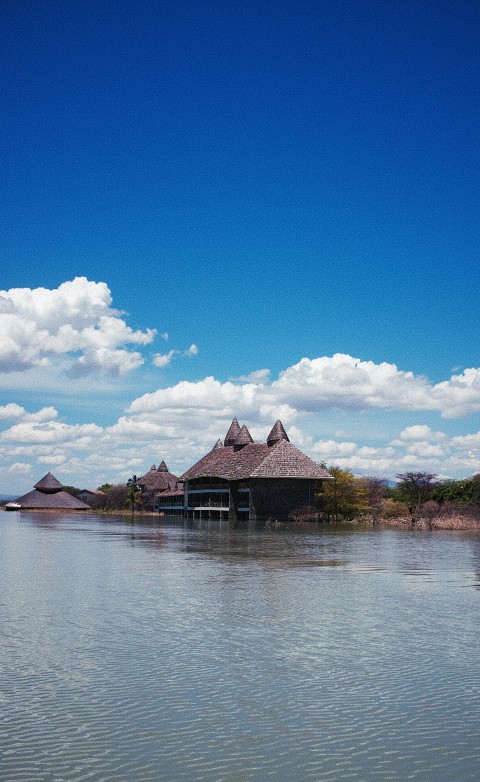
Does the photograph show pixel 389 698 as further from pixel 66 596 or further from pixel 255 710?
pixel 66 596

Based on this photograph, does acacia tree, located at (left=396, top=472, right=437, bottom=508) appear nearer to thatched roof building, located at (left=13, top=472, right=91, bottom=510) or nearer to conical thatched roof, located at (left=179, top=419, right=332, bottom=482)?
conical thatched roof, located at (left=179, top=419, right=332, bottom=482)

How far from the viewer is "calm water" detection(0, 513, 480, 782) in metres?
7.07

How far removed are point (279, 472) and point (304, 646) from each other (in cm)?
5593

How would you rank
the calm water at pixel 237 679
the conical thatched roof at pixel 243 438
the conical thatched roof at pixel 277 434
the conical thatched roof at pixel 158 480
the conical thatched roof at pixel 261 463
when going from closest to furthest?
the calm water at pixel 237 679
the conical thatched roof at pixel 261 463
the conical thatched roof at pixel 277 434
the conical thatched roof at pixel 243 438
the conical thatched roof at pixel 158 480

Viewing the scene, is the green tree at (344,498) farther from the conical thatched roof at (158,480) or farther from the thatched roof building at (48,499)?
the thatched roof building at (48,499)

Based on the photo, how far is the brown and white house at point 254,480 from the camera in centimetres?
6775

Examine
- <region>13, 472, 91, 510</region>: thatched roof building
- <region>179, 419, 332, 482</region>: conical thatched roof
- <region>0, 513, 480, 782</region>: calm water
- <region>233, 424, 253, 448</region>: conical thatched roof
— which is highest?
<region>233, 424, 253, 448</region>: conical thatched roof

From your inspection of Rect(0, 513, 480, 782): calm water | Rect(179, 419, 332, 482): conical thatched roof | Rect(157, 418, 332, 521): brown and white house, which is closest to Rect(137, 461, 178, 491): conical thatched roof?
Rect(157, 418, 332, 521): brown and white house

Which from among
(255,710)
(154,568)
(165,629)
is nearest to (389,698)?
(255,710)

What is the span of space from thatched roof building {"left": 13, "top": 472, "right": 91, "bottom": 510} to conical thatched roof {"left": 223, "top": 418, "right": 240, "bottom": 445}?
125 ft

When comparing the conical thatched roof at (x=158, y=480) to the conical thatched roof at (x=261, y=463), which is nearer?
the conical thatched roof at (x=261, y=463)

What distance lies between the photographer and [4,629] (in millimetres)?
12977

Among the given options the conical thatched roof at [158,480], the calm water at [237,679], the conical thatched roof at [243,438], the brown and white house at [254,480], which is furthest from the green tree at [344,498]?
the calm water at [237,679]

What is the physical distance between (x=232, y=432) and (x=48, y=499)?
4189 cm
